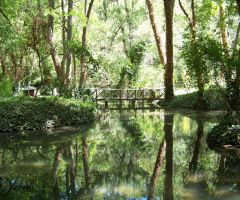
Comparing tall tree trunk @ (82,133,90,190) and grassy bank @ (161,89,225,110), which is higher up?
grassy bank @ (161,89,225,110)

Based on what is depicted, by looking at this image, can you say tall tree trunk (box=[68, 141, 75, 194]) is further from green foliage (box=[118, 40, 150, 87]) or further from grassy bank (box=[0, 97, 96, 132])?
green foliage (box=[118, 40, 150, 87])

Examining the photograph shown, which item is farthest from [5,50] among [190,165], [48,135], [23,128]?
[190,165]

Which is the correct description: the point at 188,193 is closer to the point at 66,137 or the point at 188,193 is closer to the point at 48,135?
the point at 66,137

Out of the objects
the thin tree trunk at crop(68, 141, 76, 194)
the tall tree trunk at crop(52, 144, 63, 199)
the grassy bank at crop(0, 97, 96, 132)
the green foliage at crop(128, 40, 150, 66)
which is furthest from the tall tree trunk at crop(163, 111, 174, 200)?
the green foliage at crop(128, 40, 150, 66)

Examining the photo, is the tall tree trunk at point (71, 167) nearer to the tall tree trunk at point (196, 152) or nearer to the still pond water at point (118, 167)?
the still pond water at point (118, 167)

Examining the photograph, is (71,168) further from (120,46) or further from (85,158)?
(120,46)

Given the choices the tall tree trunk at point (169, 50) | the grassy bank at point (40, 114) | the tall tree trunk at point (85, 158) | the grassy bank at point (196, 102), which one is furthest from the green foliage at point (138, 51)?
the tall tree trunk at point (85, 158)

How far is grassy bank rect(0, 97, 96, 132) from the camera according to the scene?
8.31 m

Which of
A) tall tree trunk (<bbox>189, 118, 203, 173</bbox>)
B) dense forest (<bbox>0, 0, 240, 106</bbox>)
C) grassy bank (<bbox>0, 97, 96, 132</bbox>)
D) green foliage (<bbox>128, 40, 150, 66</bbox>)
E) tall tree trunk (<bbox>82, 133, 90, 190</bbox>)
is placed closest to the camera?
tall tree trunk (<bbox>82, 133, 90, 190</bbox>)

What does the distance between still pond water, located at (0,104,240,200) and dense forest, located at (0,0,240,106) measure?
185 centimetres

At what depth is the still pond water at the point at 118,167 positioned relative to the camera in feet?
11.6

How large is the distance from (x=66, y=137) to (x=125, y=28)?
20.4 meters

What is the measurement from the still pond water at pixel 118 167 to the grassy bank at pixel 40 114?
1.13 metres

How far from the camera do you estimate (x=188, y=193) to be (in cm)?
343
